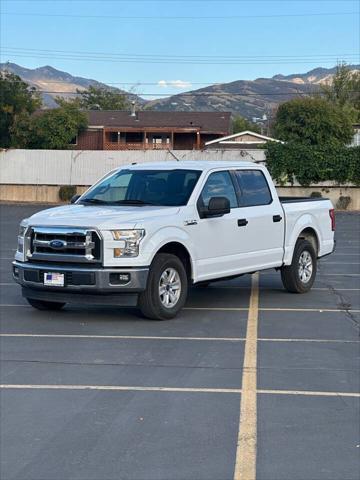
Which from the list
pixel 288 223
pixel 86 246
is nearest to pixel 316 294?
pixel 288 223

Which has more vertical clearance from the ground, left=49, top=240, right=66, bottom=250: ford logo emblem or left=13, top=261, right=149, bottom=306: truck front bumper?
left=49, top=240, right=66, bottom=250: ford logo emblem

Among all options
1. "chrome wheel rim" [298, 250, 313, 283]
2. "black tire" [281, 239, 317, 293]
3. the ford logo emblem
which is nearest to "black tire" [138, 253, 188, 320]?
the ford logo emblem

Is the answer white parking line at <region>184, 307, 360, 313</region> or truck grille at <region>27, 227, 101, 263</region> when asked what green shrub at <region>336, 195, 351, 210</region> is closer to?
white parking line at <region>184, 307, 360, 313</region>

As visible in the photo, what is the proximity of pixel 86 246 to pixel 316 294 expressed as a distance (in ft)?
14.9

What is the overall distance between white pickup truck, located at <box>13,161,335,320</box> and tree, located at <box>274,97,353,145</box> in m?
32.2

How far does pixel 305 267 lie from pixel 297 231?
67cm

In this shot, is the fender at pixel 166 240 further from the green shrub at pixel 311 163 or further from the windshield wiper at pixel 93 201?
the green shrub at pixel 311 163

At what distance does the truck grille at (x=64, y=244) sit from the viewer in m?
9.12

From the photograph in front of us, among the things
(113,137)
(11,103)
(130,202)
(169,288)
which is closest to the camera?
(169,288)

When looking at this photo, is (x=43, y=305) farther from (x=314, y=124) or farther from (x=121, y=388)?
(x=314, y=124)

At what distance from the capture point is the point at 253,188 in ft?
37.1

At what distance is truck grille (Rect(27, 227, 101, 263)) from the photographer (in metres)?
9.12

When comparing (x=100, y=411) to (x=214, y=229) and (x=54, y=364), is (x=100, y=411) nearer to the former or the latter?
(x=54, y=364)

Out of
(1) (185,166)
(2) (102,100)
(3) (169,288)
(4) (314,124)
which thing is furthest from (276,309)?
(2) (102,100)
